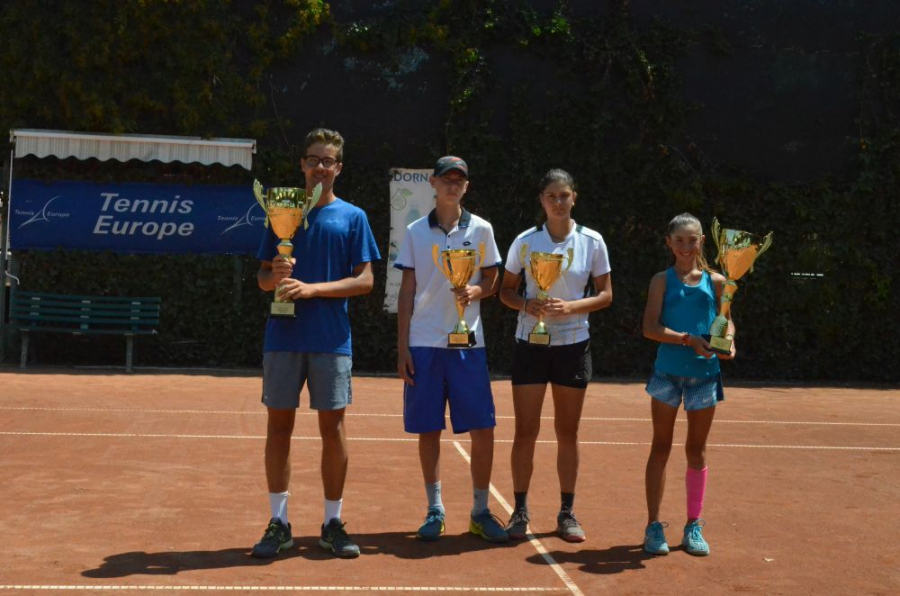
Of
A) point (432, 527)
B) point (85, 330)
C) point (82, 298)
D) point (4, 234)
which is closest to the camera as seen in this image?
point (432, 527)

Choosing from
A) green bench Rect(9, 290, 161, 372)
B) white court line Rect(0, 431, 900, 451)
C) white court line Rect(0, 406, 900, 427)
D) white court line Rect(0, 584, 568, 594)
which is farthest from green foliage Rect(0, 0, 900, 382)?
white court line Rect(0, 584, 568, 594)

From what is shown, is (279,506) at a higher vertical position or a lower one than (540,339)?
lower

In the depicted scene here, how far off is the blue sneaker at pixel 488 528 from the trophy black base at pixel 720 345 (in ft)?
4.75

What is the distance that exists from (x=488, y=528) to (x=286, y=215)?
1954 millimetres

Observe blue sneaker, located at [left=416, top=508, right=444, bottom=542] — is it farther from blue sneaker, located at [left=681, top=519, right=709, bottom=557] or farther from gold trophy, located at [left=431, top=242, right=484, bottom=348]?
blue sneaker, located at [left=681, top=519, right=709, bottom=557]

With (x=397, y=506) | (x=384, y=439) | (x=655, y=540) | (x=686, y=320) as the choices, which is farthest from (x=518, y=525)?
(x=384, y=439)

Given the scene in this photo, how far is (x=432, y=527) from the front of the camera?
19.4ft

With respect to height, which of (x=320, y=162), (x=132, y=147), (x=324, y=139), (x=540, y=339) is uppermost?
(x=132, y=147)

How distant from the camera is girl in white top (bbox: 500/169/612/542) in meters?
6.07

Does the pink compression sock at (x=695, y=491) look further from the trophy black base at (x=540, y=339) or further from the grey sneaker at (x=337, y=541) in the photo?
the grey sneaker at (x=337, y=541)

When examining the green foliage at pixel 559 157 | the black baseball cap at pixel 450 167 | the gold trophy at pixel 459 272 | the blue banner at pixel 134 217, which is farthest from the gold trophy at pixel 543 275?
the blue banner at pixel 134 217

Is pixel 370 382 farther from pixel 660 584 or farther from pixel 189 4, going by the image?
pixel 660 584

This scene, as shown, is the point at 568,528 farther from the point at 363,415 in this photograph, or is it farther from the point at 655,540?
the point at 363,415

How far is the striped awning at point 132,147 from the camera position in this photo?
47.0 feet
